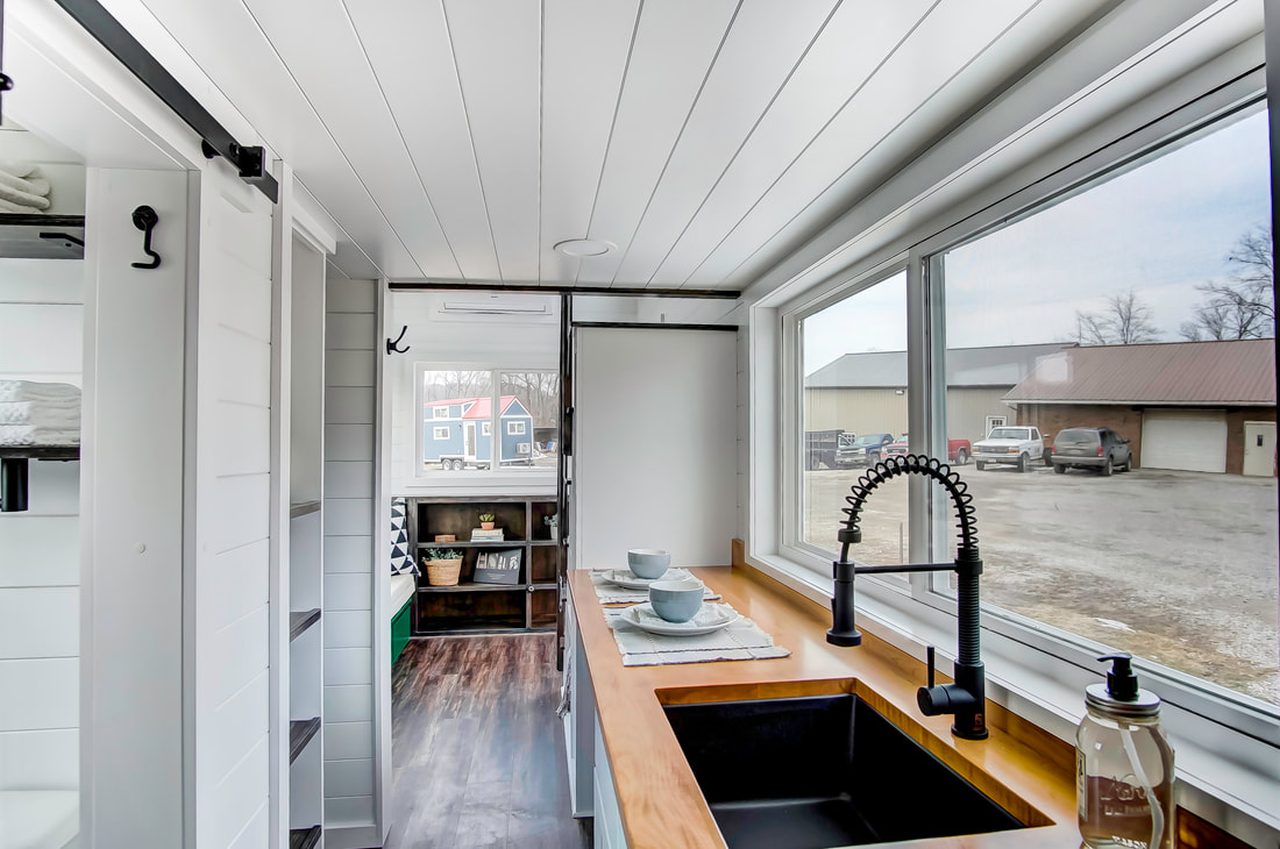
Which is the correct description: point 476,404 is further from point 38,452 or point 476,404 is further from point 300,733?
point 38,452

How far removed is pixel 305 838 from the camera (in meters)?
2.14

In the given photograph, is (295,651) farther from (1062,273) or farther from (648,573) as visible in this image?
(1062,273)

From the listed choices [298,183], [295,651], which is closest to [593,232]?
[298,183]

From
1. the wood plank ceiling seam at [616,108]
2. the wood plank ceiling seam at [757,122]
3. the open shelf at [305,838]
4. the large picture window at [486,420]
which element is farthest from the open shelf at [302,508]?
the large picture window at [486,420]

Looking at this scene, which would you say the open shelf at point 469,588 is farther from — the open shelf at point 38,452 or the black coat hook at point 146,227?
the black coat hook at point 146,227

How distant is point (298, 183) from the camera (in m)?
1.77

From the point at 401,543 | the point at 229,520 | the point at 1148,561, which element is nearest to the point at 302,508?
the point at 229,520

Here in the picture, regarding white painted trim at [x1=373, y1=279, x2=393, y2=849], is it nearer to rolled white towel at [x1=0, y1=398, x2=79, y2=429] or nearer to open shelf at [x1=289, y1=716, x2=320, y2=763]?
open shelf at [x1=289, y1=716, x2=320, y2=763]

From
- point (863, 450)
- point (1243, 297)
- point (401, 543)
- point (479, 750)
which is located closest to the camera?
point (1243, 297)

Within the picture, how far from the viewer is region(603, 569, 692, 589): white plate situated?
7.75 ft

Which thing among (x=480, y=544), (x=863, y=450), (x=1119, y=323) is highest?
(x=1119, y=323)

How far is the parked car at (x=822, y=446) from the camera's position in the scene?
7.36ft

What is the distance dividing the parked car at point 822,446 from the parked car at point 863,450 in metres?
0.03

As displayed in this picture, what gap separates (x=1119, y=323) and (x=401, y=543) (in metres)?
4.52
